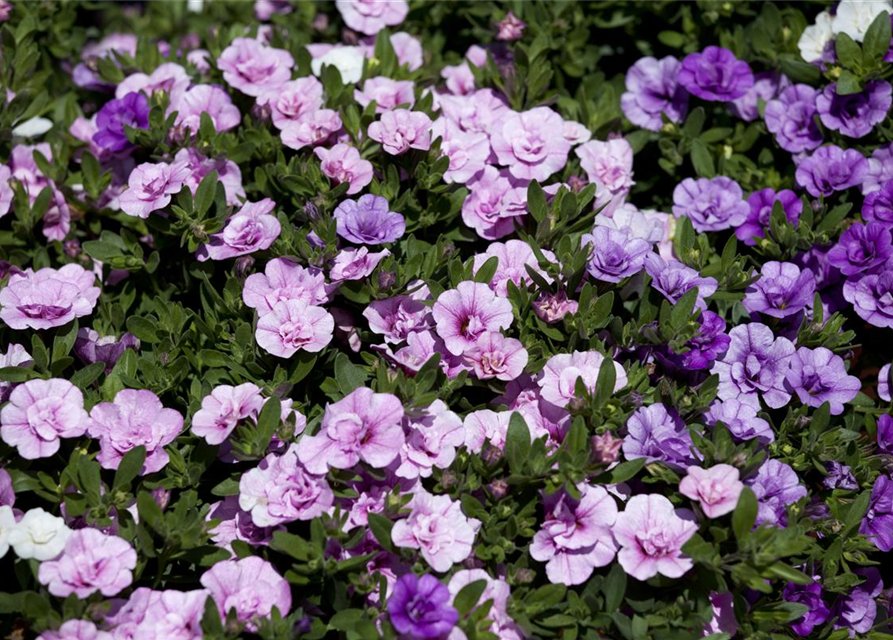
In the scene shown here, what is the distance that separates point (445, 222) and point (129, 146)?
1.31 meters

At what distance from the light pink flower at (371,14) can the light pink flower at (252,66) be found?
0.44 m

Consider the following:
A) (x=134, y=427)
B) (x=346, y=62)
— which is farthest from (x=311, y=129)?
(x=134, y=427)

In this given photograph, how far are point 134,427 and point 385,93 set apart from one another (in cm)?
166

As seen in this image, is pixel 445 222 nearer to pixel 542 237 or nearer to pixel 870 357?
pixel 542 237

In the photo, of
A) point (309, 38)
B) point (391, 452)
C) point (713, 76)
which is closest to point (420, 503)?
point (391, 452)

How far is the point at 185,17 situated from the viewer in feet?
15.9

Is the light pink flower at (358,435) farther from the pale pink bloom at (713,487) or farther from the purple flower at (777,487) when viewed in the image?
the purple flower at (777,487)

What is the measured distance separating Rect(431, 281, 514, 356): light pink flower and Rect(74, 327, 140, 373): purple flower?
106 centimetres

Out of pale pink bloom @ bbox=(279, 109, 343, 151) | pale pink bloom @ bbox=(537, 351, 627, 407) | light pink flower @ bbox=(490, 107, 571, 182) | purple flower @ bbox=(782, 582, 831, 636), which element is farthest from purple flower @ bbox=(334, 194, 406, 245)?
purple flower @ bbox=(782, 582, 831, 636)

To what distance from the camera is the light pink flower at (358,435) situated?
109 inches

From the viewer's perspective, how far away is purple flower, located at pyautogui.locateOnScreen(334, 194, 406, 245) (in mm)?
3211

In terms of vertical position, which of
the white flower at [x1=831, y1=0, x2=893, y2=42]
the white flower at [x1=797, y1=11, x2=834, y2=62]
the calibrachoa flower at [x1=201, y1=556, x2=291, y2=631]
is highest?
the white flower at [x1=831, y1=0, x2=893, y2=42]

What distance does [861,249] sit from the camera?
3420mm

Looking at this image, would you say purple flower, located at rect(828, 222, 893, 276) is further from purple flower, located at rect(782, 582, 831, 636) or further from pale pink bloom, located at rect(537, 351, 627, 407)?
purple flower, located at rect(782, 582, 831, 636)
